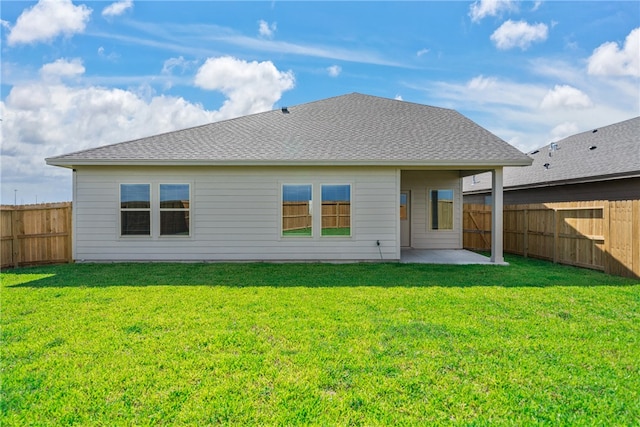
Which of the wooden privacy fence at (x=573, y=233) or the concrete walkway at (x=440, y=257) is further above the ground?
the wooden privacy fence at (x=573, y=233)

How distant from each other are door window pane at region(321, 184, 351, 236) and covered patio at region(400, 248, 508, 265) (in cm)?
190

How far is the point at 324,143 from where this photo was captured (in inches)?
422

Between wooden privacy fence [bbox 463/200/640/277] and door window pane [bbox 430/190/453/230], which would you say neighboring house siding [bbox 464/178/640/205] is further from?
door window pane [bbox 430/190/453/230]

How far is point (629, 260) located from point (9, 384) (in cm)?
1071

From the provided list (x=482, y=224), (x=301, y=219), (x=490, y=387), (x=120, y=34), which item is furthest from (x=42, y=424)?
(x=482, y=224)

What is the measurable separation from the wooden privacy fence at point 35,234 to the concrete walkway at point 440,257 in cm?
941

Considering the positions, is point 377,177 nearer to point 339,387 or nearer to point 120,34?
point 339,387

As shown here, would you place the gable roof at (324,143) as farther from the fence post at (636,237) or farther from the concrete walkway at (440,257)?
the concrete walkway at (440,257)

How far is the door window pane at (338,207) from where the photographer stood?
33.1 ft

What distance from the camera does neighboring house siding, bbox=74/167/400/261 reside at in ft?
33.0

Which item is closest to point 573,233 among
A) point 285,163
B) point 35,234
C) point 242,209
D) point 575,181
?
point 575,181

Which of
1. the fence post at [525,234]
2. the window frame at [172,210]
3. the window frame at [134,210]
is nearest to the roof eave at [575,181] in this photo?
the fence post at [525,234]

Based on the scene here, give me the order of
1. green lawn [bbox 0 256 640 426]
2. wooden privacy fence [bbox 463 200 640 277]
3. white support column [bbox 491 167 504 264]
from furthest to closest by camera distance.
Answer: white support column [bbox 491 167 504 264] → wooden privacy fence [bbox 463 200 640 277] → green lawn [bbox 0 256 640 426]

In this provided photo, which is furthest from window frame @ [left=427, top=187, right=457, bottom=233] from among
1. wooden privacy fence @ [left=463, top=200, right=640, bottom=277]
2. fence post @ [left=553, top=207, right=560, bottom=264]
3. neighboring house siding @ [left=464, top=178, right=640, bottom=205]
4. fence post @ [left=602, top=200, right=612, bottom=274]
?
fence post @ [left=602, top=200, right=612, bottom=274]
